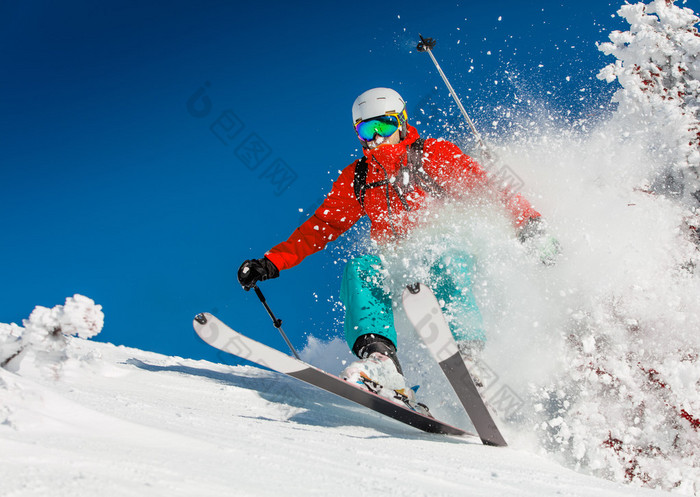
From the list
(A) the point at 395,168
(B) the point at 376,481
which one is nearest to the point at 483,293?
(A) the point at 395,168

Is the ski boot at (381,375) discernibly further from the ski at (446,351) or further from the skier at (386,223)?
the ski at (446,351)

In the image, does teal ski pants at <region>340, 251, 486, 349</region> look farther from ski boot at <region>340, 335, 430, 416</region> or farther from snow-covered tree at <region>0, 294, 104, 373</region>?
snow-covered tree at <region>0, 294, 104, 373</region>

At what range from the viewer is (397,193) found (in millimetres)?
3885

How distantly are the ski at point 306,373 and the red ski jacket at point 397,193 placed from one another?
1278 millimetres

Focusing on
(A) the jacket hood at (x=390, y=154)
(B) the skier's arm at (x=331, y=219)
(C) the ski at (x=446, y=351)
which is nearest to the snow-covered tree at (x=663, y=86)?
(A) the jacket hood at (x=390, y=154)

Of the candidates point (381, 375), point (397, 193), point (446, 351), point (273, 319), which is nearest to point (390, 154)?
point (397, 193)

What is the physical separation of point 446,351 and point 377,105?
8.83ft

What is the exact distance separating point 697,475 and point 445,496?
98.8 inches

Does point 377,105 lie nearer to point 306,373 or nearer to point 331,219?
point 331,219

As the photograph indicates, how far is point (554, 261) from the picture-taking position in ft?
12.2

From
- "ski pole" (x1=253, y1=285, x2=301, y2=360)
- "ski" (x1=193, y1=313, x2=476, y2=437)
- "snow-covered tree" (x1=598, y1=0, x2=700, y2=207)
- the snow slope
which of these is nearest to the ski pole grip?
"ski pole" (x1=253, y1=285, x2=301, y2=360)

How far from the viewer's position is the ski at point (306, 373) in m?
2.53

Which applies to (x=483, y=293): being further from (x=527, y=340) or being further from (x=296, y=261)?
(x=296, y=261)

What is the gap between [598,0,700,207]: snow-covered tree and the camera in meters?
5.41
